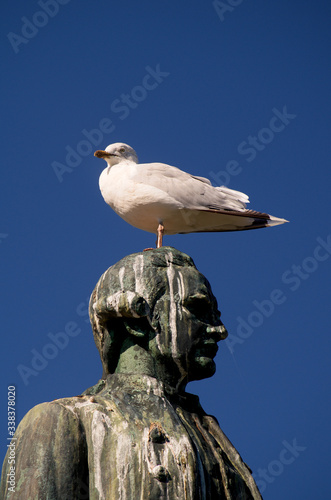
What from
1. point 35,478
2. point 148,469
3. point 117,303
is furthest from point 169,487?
point 117,303

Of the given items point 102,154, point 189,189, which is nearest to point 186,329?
point 189,189

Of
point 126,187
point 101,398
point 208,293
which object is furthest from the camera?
point 126,187

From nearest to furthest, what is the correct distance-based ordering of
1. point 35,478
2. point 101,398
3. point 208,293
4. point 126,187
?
point 35,478
point 101,398
point 208,293
point 126,187

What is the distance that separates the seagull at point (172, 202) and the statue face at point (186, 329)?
1.99 meters

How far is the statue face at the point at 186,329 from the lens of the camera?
5.53 metres

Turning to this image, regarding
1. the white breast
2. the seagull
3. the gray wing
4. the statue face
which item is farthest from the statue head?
Result: the gray wing

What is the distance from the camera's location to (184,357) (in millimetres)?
5527

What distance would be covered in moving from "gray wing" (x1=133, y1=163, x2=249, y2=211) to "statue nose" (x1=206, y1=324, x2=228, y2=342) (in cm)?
260

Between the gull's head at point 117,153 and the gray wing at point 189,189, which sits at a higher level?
the gull's head at point 117,153

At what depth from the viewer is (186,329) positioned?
5562mm

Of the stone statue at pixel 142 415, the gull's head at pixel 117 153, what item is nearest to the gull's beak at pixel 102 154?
the gull's head at pixel 117 153

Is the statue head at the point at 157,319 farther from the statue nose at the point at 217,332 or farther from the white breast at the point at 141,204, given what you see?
the white breast at the point at 141,204

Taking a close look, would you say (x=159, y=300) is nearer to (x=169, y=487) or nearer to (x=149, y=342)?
(x=149, y=342)

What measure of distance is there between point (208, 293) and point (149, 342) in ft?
1.91
